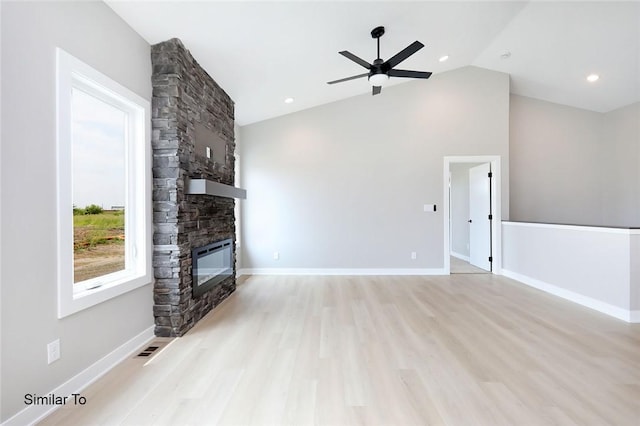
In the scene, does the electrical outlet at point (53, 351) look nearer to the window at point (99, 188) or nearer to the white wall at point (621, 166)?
the window at point (99, 188)

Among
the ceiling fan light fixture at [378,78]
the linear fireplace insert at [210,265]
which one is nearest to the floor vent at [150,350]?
the linear fireplace insert at [210,265]

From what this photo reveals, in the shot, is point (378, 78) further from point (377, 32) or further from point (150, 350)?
point (150, 350)

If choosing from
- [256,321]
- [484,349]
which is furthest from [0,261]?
[484,349]

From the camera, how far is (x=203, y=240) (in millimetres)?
3207

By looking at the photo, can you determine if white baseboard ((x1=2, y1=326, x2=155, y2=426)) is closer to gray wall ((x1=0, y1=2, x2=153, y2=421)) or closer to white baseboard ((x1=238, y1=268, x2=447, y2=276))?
gray wall ((x1=0, y1=2, x2=153, y2=421))

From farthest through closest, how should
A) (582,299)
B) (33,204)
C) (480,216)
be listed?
(480,216)
(582,299)
(33,204)

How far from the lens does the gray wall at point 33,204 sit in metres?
1.44

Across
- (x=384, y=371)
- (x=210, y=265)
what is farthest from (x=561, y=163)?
(x=210, y=265)

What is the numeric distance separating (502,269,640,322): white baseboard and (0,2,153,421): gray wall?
5.02m

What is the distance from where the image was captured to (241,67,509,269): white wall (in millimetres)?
5039

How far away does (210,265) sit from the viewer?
3.36 meters

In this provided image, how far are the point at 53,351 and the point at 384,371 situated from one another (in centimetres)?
214

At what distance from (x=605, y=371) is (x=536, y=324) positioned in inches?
34.6

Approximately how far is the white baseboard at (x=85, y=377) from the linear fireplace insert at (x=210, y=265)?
603mm
